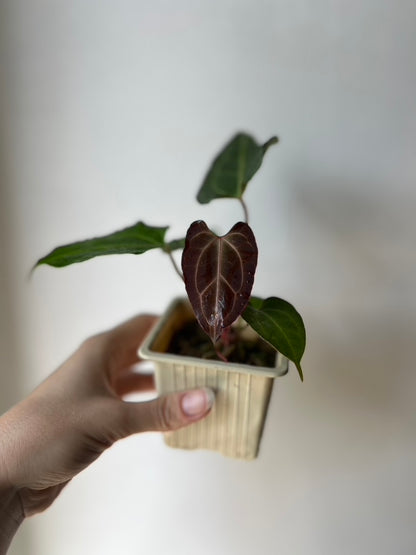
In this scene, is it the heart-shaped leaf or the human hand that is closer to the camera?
the heart-shaped leaf

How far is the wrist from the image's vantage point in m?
0.56

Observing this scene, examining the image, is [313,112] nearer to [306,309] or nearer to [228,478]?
[306,309]

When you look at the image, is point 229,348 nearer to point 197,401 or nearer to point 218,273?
point 197,401

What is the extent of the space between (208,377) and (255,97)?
43 centimetres

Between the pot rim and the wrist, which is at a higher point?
the pot rim

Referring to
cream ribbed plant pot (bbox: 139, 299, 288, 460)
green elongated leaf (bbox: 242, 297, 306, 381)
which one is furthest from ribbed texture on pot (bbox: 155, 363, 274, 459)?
green elongated leaf (bbox: 242, 297, 306, 381)

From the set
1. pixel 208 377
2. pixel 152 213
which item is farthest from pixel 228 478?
pixel 152 213

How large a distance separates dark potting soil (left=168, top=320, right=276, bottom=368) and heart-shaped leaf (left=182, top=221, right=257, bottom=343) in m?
0.21

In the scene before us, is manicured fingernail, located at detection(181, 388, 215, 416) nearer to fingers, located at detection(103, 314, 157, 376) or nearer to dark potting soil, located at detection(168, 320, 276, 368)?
dark potting soil, located at detection(168, 320, 276, 368)

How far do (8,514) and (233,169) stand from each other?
1.88ft

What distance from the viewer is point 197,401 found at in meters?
0.59

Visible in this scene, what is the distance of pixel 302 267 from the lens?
72 cm

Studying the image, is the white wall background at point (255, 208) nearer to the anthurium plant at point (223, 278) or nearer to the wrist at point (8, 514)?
the anthurium plant at point (223, 278)

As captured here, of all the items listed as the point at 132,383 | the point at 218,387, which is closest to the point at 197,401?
the point at 218,387
